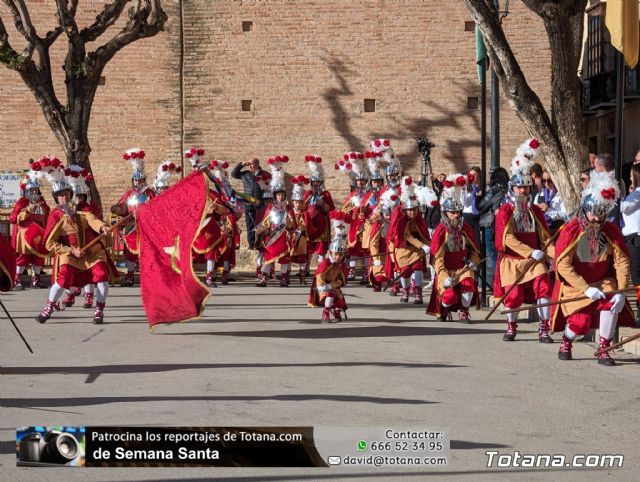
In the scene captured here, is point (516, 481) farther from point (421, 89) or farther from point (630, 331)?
point (421, 89)

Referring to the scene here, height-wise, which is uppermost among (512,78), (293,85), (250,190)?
→ (293,85)

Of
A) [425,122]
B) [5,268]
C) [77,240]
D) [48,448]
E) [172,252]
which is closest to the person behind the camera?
[48,448]

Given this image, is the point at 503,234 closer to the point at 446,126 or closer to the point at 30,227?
the point at 30,227

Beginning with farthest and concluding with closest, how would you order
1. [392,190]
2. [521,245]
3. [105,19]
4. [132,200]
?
[105,19] < [132,200] < [392,190] < [521,245]

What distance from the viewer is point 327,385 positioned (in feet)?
34.6

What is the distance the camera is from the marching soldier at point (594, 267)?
469 inches

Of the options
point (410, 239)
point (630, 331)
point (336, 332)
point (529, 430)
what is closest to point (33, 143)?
point (410, 239)

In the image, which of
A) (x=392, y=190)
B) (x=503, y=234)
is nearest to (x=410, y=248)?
(x=392, y=190)

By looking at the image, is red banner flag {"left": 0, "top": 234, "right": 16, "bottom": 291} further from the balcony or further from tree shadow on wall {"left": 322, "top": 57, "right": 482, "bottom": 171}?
the balcony

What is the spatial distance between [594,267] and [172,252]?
4.89m

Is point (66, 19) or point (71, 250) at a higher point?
point (66, 19)

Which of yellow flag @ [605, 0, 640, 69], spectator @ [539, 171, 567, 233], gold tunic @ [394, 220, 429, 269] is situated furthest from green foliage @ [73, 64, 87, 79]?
yellow flag @ [605, 0, 640, 69]

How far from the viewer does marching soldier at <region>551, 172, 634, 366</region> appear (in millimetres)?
11906

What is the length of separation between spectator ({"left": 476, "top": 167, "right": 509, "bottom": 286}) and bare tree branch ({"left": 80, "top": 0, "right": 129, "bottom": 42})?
9.58 metres
